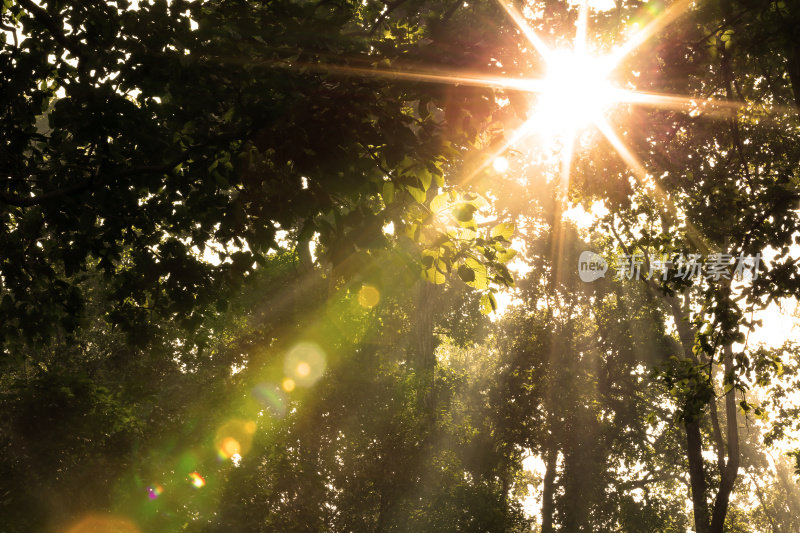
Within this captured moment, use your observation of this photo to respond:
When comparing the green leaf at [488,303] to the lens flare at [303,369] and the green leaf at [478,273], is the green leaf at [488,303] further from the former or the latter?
the lens flare at [303,369]

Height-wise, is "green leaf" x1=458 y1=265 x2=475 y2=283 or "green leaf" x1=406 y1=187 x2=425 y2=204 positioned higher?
"green leaf" x1=406 y1=187 x2=425 y2=204

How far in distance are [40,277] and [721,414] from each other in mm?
50229

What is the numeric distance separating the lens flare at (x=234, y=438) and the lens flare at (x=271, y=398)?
69 cm

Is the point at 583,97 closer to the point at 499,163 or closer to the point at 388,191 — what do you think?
the point at 499,163

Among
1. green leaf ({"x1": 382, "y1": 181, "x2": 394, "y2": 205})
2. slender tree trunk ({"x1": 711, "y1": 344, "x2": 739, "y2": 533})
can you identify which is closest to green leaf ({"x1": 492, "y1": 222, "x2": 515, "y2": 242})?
green leaf ({"x1": 382, "y1": 181, "x2": 394, "y2": 205})

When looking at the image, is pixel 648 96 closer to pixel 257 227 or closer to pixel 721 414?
pixel 257 227

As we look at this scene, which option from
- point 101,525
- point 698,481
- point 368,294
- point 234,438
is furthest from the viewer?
point 698,481

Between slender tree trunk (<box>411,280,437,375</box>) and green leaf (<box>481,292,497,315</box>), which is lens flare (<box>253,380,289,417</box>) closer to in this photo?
slender tree trunk (<box>411,280,437,375</box>)

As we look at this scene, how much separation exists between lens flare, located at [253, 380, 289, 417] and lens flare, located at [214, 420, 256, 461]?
69 cm

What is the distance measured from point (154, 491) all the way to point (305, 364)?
17.1 ft

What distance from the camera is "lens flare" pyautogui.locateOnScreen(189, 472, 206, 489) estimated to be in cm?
1709

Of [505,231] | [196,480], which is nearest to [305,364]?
[196,480]

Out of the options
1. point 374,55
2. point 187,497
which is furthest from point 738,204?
point 187,497

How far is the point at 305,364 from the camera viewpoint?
17.8m
